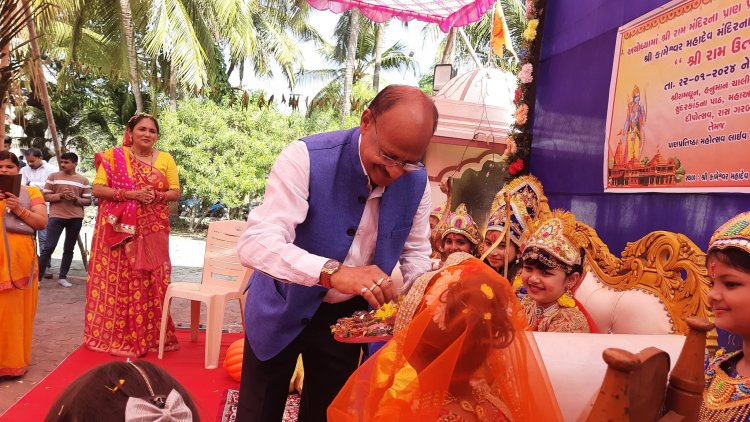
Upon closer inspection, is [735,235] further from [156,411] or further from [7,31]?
[7,31]

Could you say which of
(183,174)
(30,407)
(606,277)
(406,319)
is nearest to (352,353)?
(406,319)

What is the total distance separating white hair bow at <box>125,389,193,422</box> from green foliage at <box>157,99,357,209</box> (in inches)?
651

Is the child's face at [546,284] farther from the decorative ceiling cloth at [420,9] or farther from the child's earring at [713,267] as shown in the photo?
the decorative ceiling cloth at [420,9]

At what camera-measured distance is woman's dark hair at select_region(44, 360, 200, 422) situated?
1068 millimetres

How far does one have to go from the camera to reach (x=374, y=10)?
22.8 feet

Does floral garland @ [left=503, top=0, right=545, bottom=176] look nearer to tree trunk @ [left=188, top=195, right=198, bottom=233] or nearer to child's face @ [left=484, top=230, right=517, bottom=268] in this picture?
child's face @ [left=484, top=230, right=517, bottom=268]

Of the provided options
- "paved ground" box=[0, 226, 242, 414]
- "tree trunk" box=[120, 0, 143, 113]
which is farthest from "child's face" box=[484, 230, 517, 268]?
"tree trunk" box=[120, 0, 143, 113]

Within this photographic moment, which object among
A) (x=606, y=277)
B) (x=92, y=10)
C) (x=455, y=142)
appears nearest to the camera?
(x=606, y=277)

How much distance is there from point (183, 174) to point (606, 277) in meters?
16.3

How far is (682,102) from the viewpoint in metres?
2.76

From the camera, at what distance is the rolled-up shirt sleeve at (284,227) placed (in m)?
1.70

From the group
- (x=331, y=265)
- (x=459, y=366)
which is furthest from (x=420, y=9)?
(x=459, y=366)

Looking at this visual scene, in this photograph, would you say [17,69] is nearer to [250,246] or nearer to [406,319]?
[250,246]

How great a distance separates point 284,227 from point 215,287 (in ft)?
11.7
